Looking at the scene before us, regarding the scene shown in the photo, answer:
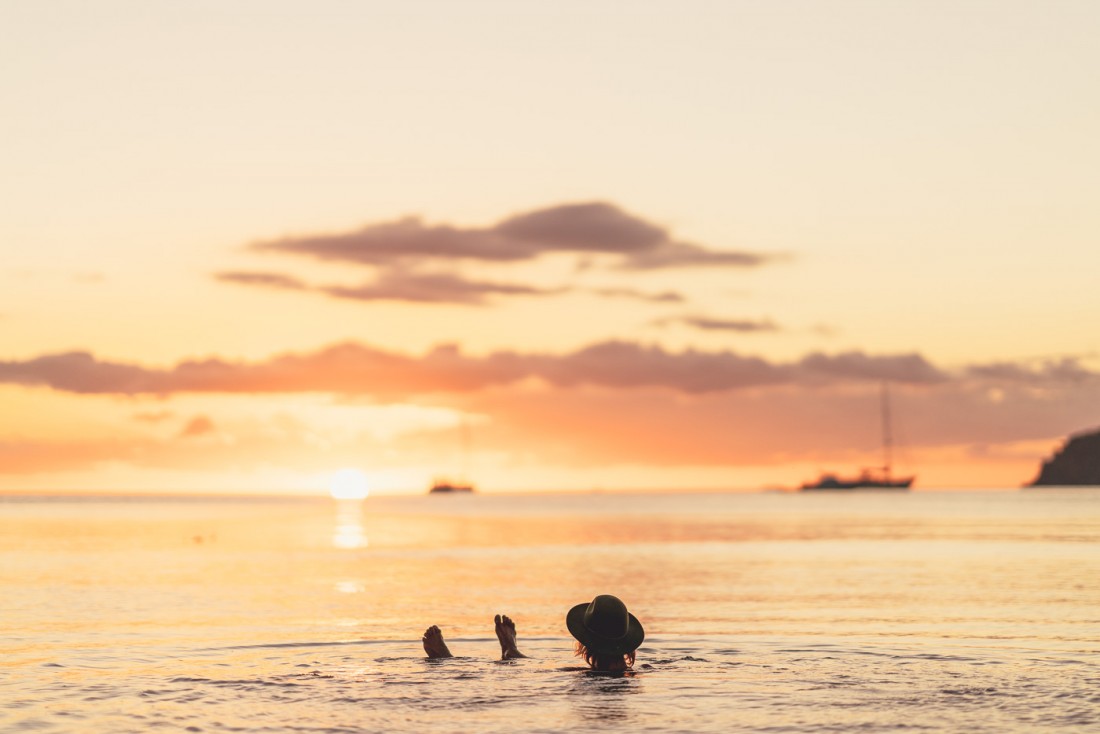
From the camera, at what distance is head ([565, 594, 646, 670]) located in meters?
24.6

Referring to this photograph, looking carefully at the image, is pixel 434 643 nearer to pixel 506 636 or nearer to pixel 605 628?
pixel 506 636

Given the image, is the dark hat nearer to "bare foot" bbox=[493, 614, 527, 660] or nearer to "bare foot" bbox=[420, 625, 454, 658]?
"bare foot" bbox=[493, 614, 527, 660]

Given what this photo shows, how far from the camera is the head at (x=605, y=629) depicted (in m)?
24.6

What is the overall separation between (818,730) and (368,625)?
72.7ft

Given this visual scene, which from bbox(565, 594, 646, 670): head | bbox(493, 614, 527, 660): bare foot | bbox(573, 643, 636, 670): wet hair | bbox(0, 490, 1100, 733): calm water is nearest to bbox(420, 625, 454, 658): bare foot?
bbox(0, 490, 1100, 733): calm water

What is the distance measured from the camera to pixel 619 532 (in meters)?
129

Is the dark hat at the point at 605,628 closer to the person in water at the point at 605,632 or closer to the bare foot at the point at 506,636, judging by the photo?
the person in water at the point at 605,632

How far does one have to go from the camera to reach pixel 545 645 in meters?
32.3

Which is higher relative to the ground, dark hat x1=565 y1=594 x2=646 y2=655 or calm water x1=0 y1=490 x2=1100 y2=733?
dark hat x1=565 y1=594 x2=646 y2=655

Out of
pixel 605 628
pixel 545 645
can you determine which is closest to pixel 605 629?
pixel 605 628

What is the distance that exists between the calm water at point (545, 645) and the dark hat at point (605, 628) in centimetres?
79

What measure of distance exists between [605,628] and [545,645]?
7.97 m

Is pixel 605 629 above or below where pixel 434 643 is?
above

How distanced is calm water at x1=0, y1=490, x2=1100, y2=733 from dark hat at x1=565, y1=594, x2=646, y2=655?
0.79 m
